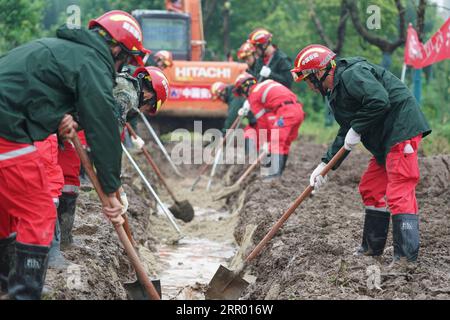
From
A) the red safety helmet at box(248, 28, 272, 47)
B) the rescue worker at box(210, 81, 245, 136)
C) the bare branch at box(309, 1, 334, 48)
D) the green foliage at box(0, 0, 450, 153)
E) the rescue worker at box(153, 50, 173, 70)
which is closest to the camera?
the red safety helmet at box(248, 28, 272, 47)

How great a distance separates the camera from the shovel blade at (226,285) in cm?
642

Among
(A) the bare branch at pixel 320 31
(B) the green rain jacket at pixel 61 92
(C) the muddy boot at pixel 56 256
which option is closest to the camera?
(B) the green rain jacket at pixel 61 92

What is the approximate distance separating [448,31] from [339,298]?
788 cm

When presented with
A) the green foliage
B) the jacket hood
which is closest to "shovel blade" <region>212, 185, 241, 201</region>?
the green foliage

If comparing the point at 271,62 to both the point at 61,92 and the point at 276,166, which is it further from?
the point at 61,92

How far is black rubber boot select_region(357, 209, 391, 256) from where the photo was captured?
6.62 m

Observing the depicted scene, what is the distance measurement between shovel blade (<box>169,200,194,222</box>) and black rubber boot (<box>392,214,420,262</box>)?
197 inches

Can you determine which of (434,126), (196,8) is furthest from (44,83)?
(196,8)

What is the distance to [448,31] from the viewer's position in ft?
39.5

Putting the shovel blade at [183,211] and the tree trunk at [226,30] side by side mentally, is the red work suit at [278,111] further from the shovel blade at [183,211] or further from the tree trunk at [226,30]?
the tree trunk at [226,30]

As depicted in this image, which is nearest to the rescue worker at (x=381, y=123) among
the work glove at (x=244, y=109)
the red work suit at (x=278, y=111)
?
the red work suit at (x=278, y=111)

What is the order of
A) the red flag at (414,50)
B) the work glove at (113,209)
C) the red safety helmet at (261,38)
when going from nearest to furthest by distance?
the work glove at (113,209)
the red safety helmet at (261,38)
the red flag at (414,50)

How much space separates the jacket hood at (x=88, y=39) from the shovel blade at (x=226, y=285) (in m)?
2.38

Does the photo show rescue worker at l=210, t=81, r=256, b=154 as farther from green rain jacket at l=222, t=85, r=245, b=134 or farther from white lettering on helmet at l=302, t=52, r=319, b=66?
white lettering on helmet at l=302, t=52, r=319, b=66
